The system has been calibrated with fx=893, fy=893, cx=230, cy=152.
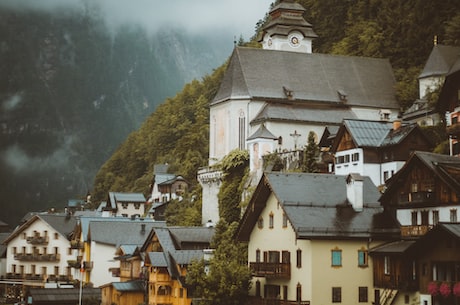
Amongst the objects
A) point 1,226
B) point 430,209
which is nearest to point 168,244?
point 430,209

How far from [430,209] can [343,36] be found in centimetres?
7186

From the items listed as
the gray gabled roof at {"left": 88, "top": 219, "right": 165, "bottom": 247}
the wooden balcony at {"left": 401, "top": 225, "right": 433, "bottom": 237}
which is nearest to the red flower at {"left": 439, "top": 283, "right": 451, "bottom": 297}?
the wooden balcony at {"left": 401, "top": 225, "right": 433, "bottom": 237}

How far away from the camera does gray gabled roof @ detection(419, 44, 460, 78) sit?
8006 centimetres

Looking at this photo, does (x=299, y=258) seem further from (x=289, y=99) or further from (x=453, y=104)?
(x=289, y=99)

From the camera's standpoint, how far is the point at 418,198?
43625 millimetres

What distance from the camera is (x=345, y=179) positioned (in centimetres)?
4916

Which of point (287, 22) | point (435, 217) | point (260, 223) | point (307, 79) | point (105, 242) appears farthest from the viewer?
point (287, 22)

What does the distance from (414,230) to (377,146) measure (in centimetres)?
1521

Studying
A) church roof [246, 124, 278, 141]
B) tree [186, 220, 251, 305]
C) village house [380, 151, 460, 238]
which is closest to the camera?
village house [380, 151, 460, 238]

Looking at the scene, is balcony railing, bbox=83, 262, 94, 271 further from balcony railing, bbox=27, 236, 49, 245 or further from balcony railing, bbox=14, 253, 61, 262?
balcony railing, bbox=27, 236, 49, 245

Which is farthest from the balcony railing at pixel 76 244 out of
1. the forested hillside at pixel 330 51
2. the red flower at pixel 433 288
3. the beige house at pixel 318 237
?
the red flower at pixel 433 288

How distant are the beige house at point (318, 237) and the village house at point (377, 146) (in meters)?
9.08

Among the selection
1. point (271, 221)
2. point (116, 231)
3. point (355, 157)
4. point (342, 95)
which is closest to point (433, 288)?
point (271, 221)

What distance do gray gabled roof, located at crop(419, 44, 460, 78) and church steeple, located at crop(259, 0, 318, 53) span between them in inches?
848
